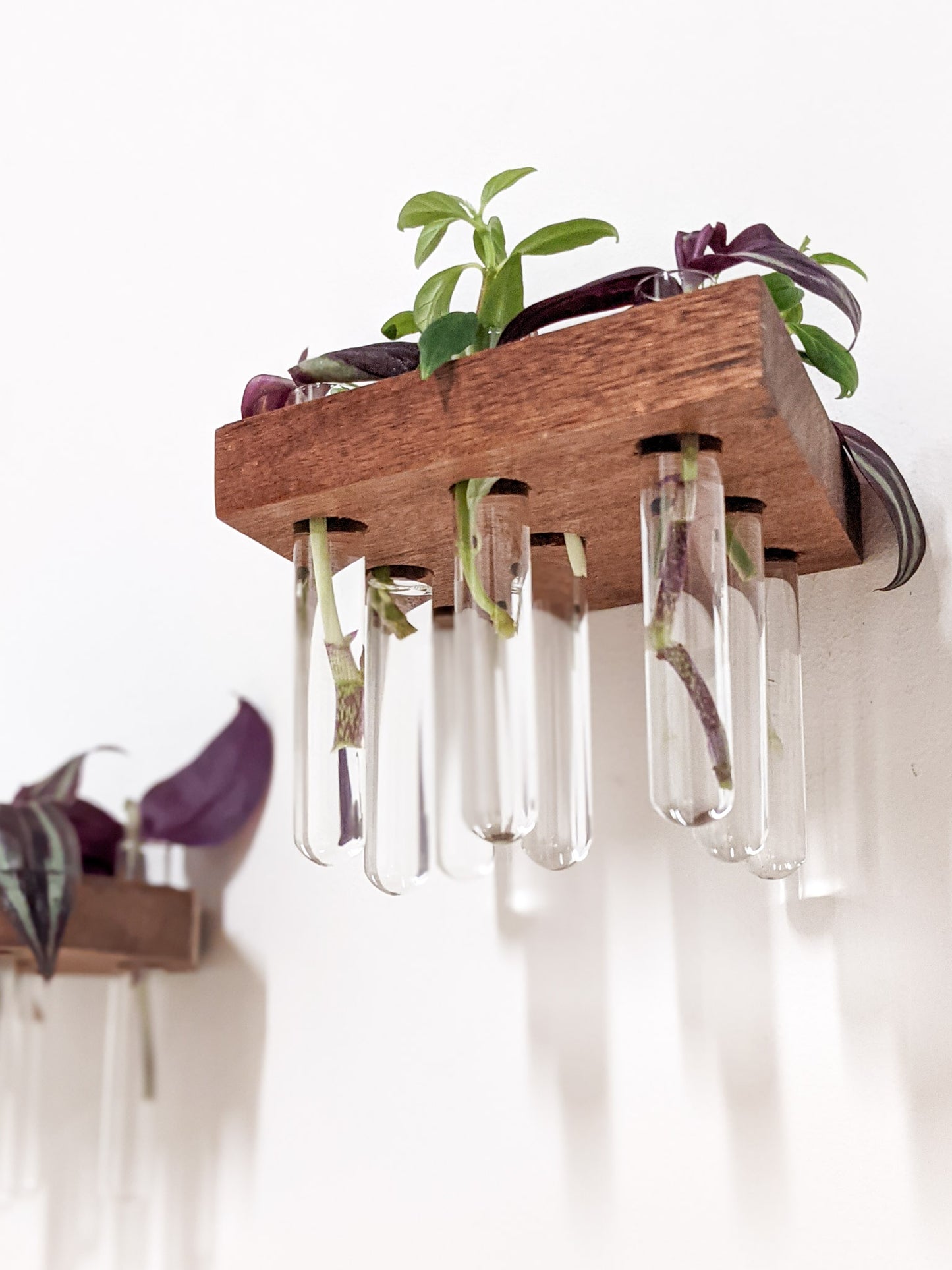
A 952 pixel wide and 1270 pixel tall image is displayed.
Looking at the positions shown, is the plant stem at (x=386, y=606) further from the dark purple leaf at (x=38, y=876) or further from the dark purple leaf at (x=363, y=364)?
the dark purple leaf at (x=38, y=876)

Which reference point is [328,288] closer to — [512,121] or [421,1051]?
[512,121]

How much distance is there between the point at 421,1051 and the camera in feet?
2.46

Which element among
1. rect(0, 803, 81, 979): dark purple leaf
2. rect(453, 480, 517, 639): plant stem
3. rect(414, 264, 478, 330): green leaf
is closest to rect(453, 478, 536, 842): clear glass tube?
rect(453, 480, 517, 639): plant stem

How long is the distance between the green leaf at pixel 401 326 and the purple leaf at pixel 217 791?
305mm

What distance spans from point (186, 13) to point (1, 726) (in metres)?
0.59

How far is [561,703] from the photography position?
2.06 feet

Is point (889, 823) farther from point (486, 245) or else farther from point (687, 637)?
point (486, 245)

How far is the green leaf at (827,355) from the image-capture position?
59cm

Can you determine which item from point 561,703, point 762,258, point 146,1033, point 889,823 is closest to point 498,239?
point 762,258

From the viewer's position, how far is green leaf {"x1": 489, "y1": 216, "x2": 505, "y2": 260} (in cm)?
60

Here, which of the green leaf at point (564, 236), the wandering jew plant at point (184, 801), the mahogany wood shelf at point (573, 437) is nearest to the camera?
the mahogany wood shelf at point (573, 437)

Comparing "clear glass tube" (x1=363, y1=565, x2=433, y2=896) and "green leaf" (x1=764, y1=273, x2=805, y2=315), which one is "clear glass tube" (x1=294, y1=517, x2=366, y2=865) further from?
"green leaf" (x1=764, y1=273, x2=805, y2=315)

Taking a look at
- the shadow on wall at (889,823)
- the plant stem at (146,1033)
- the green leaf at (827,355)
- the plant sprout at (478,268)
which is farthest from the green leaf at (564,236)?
the plant stem at (146,1033)

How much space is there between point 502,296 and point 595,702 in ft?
0.86
